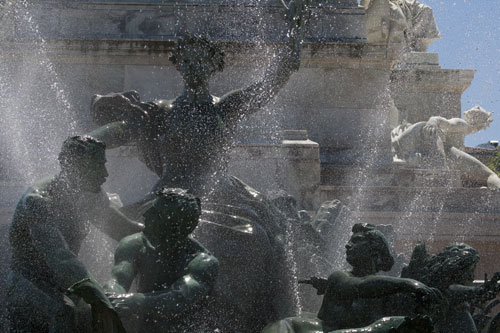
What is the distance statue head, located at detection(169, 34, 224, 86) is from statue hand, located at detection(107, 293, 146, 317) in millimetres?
2542

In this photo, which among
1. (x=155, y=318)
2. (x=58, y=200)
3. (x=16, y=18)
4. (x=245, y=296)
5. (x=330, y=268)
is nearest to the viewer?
(x=155, y=318)

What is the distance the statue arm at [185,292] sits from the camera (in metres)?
5.30

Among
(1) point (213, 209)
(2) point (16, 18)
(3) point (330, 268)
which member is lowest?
(3) point (330, 268)

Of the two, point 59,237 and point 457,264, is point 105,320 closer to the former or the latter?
point 59,237

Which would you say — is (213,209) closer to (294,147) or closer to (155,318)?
(155,318)

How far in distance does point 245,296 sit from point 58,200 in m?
1.55

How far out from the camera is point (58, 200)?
575 cm

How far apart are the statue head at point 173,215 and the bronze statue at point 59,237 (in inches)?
20.6

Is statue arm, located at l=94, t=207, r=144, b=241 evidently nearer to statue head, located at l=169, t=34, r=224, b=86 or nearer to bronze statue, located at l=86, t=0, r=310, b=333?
bronze statue, located at l=86, t=0, r=310, b=333

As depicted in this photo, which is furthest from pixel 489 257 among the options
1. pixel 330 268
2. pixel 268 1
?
pixel 268 1

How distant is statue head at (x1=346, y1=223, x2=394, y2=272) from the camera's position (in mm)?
5996

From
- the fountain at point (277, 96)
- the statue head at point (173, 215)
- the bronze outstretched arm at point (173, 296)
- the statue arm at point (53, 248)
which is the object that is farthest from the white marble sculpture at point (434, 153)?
the statue arm at point (53, 248)

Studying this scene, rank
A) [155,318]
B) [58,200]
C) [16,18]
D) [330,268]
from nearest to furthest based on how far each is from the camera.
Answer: [155,318] < [58,200] < [330,268] < [16,18]

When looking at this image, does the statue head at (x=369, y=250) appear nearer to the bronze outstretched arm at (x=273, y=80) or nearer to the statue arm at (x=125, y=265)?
the statue arm at (x=125, y=265)
